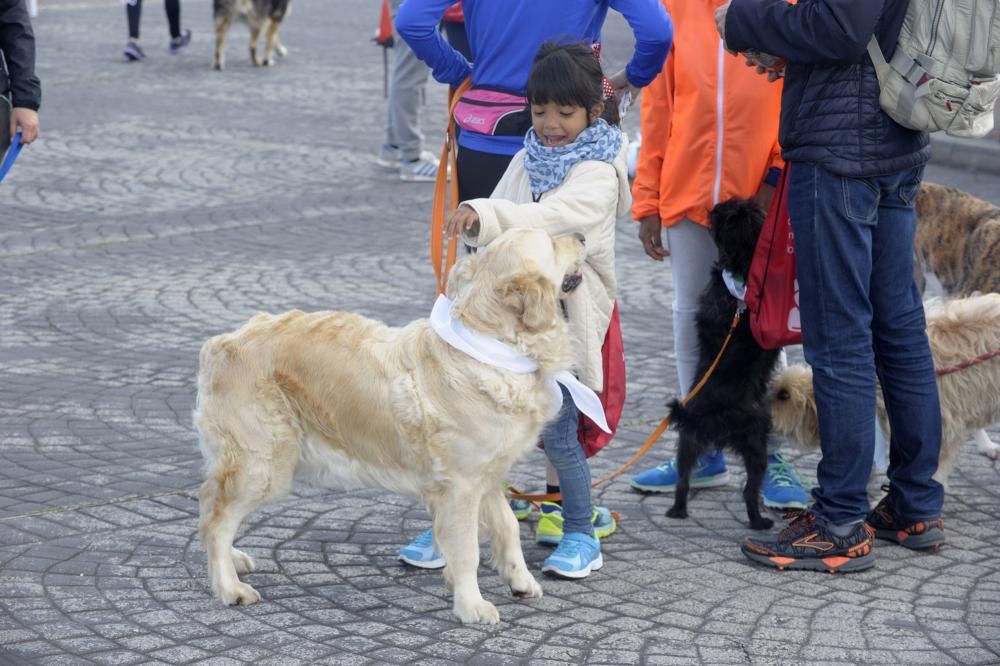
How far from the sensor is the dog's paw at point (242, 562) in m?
4.46

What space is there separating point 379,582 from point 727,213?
177 centimetres

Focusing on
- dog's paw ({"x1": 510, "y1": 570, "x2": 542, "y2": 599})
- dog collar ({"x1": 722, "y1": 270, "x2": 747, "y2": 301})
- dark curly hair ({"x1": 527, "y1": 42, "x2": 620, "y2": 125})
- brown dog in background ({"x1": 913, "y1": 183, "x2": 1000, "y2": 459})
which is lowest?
dog's paw ({"x1": 510, "y1": 570, "x2": 542, "y2": 599})

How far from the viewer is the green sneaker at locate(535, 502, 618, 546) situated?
188 inches


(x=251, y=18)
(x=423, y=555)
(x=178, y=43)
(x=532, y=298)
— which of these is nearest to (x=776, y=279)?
(x=532, y=298)

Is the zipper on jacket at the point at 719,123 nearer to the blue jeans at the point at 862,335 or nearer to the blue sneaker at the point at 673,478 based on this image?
the blue jeans at the point at 862,335

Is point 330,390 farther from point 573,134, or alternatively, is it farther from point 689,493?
point 689,493

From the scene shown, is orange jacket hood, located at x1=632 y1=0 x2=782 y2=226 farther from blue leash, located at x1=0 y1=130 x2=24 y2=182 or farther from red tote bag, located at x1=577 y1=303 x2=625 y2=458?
blue leash, located at x1=0 y1=130 x2=24 y2=182

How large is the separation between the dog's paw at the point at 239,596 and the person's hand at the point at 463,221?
1322 mm

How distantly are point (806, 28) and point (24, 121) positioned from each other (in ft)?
12.2

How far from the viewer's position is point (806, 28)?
4039 mm

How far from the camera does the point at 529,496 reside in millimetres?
4832

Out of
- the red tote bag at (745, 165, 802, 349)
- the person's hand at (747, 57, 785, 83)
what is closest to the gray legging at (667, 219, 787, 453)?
the red tote bag at (745, 165, 802, 349)

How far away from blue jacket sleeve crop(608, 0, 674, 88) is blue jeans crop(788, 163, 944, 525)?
0.78 m

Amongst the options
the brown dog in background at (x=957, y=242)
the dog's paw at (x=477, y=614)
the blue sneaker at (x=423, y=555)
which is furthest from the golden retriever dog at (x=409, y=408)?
the brown dog in background at (x=957, y=242)
